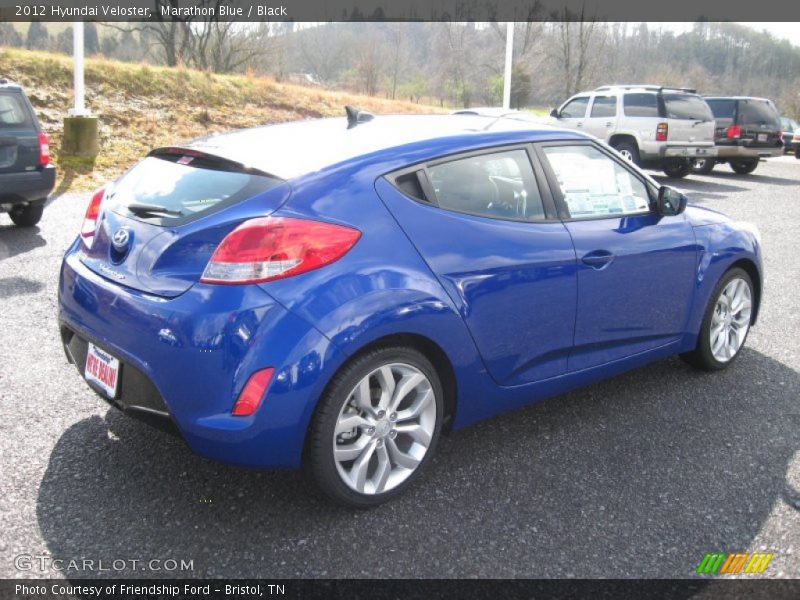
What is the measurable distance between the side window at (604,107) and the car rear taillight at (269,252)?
15.3 meters

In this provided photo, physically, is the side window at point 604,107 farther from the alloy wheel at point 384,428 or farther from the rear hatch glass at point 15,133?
the alloy wheel at point 384,428

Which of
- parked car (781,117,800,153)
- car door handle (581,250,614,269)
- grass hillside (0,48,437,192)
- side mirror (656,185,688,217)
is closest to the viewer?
car door handle (581,250,614,269)

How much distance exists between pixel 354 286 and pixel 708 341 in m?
2.70

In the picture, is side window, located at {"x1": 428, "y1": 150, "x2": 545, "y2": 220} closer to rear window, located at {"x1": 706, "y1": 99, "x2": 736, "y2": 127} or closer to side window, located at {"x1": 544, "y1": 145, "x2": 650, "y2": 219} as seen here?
side window, located at {"x1": 544, "y1": 145, "x2": 650, "y2": 219}

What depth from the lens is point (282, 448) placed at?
2.70m

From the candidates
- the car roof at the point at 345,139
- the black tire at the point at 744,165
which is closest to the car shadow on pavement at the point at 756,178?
the black tire at the point at 744,165

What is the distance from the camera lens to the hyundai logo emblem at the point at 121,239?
9.71 ft

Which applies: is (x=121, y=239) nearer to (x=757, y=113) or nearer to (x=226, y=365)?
(x=226, y=365)

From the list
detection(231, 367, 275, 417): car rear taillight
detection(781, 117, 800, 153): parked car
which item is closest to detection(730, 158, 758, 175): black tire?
detection(781, 117, 800, 153): parked car

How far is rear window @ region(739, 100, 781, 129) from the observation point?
62.0ft

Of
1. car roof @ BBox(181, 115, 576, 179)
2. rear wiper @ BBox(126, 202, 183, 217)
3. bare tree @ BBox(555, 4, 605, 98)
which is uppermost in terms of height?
bare tree @ BBox(555, 4, 605, 98)

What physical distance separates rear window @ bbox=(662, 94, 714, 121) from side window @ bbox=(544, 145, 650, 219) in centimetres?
1327

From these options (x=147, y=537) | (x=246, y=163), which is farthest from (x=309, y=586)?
(x=246, y=163)

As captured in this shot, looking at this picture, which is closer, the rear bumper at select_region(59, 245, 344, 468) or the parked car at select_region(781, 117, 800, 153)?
the rear bumper at select_region(59, 245, 344, 468)
